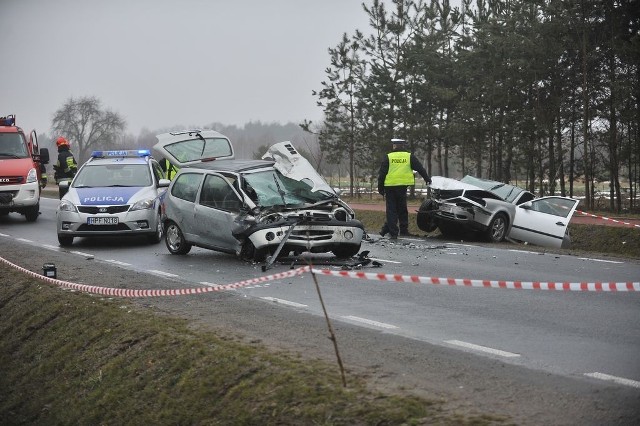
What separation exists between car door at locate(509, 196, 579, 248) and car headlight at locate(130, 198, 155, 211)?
8080 millimetres

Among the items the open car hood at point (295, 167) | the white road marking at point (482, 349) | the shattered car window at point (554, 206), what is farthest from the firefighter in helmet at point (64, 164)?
the white road marking at point (482, 349)

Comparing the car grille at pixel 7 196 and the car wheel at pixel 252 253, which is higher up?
the car grille at pixel 7 196

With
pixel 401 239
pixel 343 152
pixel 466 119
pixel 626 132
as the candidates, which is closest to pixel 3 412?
pixel 401 239

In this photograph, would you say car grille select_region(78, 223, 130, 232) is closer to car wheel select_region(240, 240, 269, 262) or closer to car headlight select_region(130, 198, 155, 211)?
car headlight select_region(130, 198, 155, 211)

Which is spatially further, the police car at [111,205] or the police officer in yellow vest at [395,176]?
the police officer in yellow vest at [395,176]

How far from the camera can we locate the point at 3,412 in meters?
9.98

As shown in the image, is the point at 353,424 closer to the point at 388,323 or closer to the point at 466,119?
the point at 388,323

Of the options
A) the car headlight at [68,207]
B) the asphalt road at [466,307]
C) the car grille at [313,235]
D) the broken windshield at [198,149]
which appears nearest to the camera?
the asphalt road at [466,307]

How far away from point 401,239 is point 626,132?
24.9m

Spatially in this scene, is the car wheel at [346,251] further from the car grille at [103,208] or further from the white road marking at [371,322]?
the car grille at [103,208]

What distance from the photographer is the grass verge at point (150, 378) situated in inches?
249

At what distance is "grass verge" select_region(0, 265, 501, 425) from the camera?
6.31 meters

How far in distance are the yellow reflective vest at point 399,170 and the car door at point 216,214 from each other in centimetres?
480

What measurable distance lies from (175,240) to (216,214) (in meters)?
1.74
